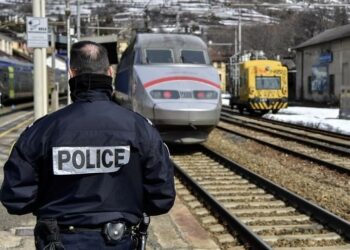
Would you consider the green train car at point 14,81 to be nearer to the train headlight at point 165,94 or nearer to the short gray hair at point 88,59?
the train headlight at point 165,94

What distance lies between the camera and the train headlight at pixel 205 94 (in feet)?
47.0

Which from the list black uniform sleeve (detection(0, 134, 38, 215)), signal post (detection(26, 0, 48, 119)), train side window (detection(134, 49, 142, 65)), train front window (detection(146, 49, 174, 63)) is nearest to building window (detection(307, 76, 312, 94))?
train front window (detection(146, 49, 174, 63))

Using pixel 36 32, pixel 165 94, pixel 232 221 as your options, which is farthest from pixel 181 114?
pixel 232 221

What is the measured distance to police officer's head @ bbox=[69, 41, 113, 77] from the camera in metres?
2.96

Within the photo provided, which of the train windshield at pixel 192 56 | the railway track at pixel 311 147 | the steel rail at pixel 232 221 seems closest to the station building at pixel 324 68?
the railway track at pixel 311 147

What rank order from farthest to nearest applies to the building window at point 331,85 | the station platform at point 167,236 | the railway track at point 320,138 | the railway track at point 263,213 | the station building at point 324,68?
1. the building window at point 331,85
2. the station building at point 324,68
3. the railway track at point 320,138
4. the railway track at point 263,213
5. the station platform at point 167,236

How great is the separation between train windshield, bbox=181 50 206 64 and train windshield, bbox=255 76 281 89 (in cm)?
1795

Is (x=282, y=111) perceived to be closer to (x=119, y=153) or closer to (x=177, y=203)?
(x=177, y=203)

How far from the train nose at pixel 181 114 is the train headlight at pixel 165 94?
234 millimetres

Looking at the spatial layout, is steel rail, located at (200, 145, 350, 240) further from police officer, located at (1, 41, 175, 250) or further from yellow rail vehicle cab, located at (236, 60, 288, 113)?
yellow rail vehicle cab, located at (236, 60, 288, 113)

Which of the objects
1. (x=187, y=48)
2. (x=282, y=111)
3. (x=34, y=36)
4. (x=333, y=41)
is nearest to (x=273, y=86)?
(x=282, y=111)

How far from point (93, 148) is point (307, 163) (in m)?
11.4

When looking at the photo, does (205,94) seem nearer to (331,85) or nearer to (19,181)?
(19,181)

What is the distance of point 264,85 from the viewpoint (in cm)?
3347
